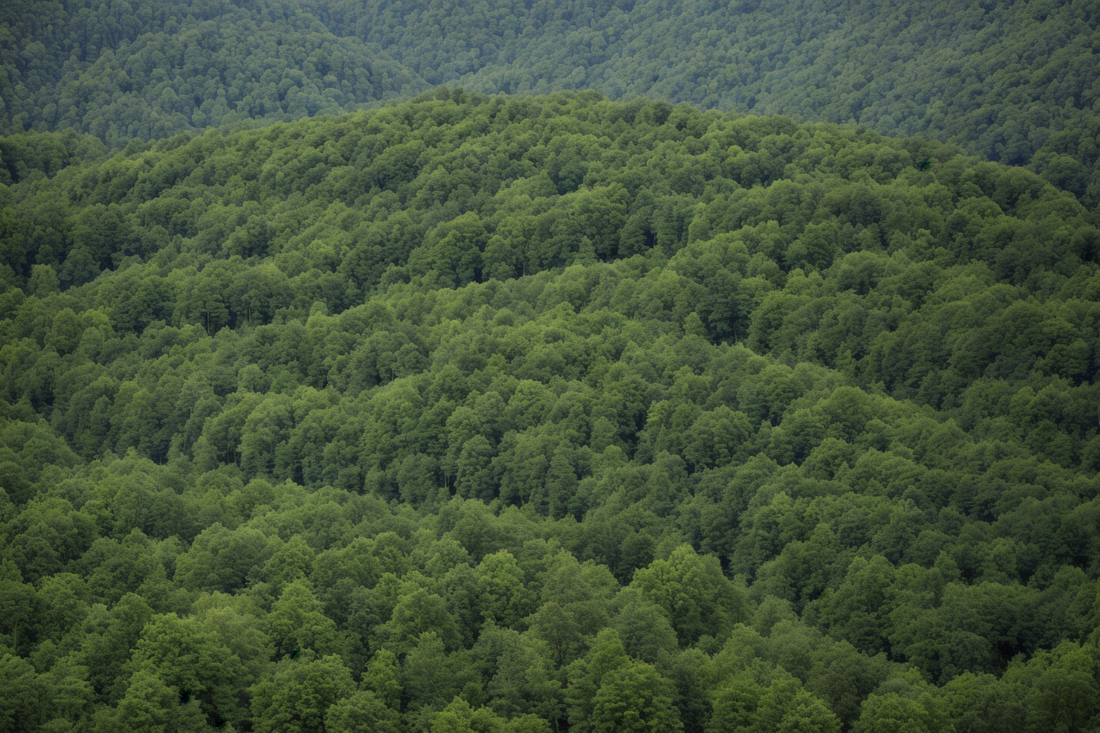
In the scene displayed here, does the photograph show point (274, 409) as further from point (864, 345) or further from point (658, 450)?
point (864, 345)

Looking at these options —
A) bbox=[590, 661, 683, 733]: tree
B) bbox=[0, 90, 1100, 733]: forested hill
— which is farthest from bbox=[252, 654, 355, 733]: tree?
bbox=[590, 661, 683, 733]: tree

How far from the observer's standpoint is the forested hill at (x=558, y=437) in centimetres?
8875

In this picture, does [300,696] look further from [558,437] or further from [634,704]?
[558,437]

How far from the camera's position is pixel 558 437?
429 ft

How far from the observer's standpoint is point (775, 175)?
175250mm

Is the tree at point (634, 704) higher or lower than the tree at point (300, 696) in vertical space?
higher

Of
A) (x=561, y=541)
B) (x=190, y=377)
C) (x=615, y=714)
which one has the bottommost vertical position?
(x=190, y=377)

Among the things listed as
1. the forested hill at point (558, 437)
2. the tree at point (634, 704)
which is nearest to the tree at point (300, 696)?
the forested hill at point (558, 437)

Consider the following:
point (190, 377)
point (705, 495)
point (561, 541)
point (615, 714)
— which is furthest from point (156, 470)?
point (615, 714)

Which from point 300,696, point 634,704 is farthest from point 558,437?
point 300,696

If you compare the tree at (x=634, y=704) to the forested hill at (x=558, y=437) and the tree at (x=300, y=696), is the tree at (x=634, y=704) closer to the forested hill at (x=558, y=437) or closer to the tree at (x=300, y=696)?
the forested hill at (x=558, y=437)

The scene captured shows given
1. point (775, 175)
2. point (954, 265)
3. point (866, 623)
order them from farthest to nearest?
point (775, 175)
point (954, 265)
point (866, 623)

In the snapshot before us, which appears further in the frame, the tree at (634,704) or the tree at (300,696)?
the tree at (634,704)

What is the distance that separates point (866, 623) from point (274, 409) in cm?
6779
